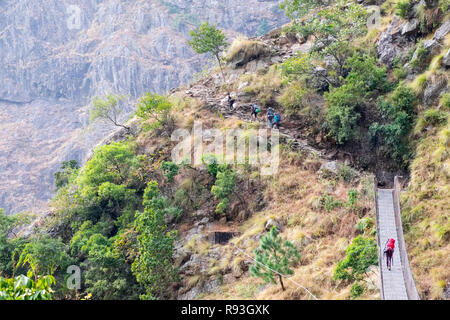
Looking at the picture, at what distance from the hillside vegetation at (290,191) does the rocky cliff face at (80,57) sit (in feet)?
159

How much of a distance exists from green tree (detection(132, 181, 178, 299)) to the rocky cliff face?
178 feet

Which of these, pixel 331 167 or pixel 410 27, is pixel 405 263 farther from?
pixel 410 27

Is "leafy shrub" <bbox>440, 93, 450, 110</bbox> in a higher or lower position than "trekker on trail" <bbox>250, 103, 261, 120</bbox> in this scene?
lower

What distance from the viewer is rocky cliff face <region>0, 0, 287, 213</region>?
6500cm

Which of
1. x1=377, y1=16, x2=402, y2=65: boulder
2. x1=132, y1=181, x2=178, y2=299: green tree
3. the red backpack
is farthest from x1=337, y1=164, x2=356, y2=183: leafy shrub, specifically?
x1=132, y1=181, x2=178, y2=299: green tree

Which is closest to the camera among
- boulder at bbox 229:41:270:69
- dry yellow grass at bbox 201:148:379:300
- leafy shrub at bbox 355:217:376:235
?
dry yellow grass at bbox 201:148:379:300

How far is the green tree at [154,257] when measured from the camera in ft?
35.5

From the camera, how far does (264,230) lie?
11875 millimetres

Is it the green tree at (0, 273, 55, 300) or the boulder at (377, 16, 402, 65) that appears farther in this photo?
the boulder at (377, 16, 402, 65)

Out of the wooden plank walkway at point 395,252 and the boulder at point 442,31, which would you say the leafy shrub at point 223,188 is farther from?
the boulder at point 442,31

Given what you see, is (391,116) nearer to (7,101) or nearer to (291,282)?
(291,282)

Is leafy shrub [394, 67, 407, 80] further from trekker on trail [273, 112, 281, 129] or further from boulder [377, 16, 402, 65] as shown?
trekker on trail [273, 112, 281, 129]

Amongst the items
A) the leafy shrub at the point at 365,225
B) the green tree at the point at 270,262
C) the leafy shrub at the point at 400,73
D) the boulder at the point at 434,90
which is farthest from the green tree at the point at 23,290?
the leafy shrub at the point at 400,73

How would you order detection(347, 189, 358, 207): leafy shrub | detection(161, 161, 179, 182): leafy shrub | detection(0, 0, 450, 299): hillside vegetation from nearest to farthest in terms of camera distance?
detection(0, 0, 450, 299): hillside vegetation, detection(347, 189, 358, 207): leafy shrub, detection(161, 161, 179, 182): leafy shrub
